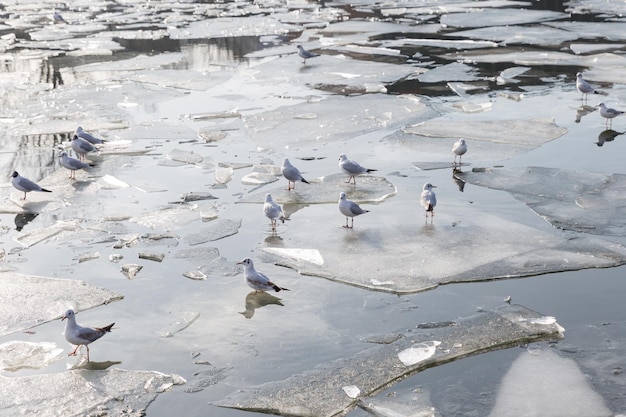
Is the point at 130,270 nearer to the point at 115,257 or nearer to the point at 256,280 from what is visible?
the point at 115,257

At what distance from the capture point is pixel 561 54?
56.6 feet

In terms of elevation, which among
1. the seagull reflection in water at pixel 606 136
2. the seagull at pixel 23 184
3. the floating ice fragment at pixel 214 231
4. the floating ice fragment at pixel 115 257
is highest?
the seagull reflection in water at pixel 606 136

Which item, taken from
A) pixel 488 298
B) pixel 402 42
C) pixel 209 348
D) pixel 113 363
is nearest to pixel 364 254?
pixel 488 298

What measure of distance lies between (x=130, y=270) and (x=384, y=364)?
2.92m

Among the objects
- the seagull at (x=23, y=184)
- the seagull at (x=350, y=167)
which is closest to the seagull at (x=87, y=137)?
the seagull at (x=23, y=184)

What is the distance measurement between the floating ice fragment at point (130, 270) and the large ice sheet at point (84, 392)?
5.66ft

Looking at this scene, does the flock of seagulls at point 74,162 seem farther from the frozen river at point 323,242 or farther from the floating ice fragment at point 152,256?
the floating ice fragment at point 152,256

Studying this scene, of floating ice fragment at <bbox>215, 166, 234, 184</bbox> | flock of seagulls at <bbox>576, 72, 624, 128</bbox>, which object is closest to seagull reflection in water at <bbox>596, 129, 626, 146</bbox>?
flock of seagulls at <bbox>576, 72, 624, 128</bbox>

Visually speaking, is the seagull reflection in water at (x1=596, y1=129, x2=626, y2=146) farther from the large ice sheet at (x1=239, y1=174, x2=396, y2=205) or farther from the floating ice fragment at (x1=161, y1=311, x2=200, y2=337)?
the floating ice fragment at (x1=161, y1=311, x2=200, y2=337)

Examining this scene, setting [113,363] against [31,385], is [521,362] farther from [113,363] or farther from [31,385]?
[31,385]

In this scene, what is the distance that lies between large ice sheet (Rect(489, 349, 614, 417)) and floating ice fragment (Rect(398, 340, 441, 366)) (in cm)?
60

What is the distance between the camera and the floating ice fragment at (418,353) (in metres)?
5.79

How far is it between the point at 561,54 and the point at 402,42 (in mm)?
4231

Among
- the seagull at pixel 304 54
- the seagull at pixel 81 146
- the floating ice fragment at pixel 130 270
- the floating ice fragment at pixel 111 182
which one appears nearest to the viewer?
the floating ice fragment at pixel 130 270
